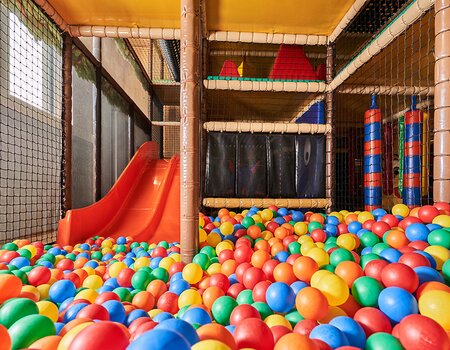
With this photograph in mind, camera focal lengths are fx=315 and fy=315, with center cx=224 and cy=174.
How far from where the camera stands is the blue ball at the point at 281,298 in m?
0.89

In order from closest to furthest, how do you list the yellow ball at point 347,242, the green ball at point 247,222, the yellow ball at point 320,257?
the yellow ball at point 320,257 → the yellow ball at point 347,242 → the green ball at point 247,222

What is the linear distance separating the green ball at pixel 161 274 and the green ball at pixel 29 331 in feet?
1.97

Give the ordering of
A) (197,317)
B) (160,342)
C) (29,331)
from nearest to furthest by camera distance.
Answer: (160,342)
(29,331)
(197,317)

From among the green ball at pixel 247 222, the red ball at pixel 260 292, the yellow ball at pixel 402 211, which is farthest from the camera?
the green ball at pixel 247 222

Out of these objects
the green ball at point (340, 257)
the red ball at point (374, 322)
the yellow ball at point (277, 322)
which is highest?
the green ball at point (340, 257)

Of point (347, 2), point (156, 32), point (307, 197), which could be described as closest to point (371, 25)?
point (347, 2)

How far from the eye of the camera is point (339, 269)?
3.40 ft

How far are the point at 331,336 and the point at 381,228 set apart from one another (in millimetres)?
1004

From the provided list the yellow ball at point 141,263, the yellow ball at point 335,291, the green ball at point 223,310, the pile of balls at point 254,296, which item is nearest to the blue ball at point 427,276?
the pile of balls at point 254,296

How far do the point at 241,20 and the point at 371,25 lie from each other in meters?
1.27

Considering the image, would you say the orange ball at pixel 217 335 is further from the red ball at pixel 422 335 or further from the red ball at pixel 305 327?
the red ball at pixel 422 335

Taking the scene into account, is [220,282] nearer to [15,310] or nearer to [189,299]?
[189,299]

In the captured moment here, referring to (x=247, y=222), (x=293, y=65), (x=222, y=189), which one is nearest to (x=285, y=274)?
(x=247, y=222)

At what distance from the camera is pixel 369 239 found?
1433 mm
